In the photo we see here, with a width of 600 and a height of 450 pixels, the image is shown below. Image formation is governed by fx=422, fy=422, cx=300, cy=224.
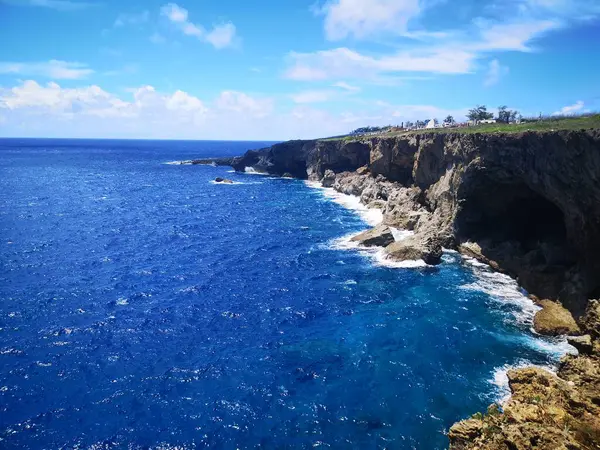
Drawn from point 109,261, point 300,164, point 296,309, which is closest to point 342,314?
point 296,309

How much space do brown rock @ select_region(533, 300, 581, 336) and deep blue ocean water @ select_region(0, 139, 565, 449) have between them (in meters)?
1.40

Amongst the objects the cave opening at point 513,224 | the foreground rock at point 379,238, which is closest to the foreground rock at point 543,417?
the cave opening at point 513,224

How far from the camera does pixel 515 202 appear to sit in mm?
53281

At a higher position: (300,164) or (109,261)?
(300,164)

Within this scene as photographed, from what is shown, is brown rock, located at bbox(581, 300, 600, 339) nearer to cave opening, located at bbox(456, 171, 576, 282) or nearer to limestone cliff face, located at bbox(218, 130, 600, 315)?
limestone cliff face, located at bbox(218, 130, 600, 315)

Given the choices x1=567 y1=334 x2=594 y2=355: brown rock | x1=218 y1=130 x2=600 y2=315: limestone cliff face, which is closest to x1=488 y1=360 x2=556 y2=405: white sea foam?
x1=567 y1=334 x2=594 y2=355: brown rock

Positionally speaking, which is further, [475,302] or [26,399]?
[475,302]

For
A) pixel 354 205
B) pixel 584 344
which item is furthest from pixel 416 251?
pixel 354 205

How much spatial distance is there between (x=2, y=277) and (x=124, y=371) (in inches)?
1130

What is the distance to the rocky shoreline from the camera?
21.4 m

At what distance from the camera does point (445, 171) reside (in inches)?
2689

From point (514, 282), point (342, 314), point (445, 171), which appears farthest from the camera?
point (445, 171)

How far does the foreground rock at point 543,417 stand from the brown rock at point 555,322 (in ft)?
28.4

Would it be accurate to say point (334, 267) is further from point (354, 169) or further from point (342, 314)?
point (354, 169)
